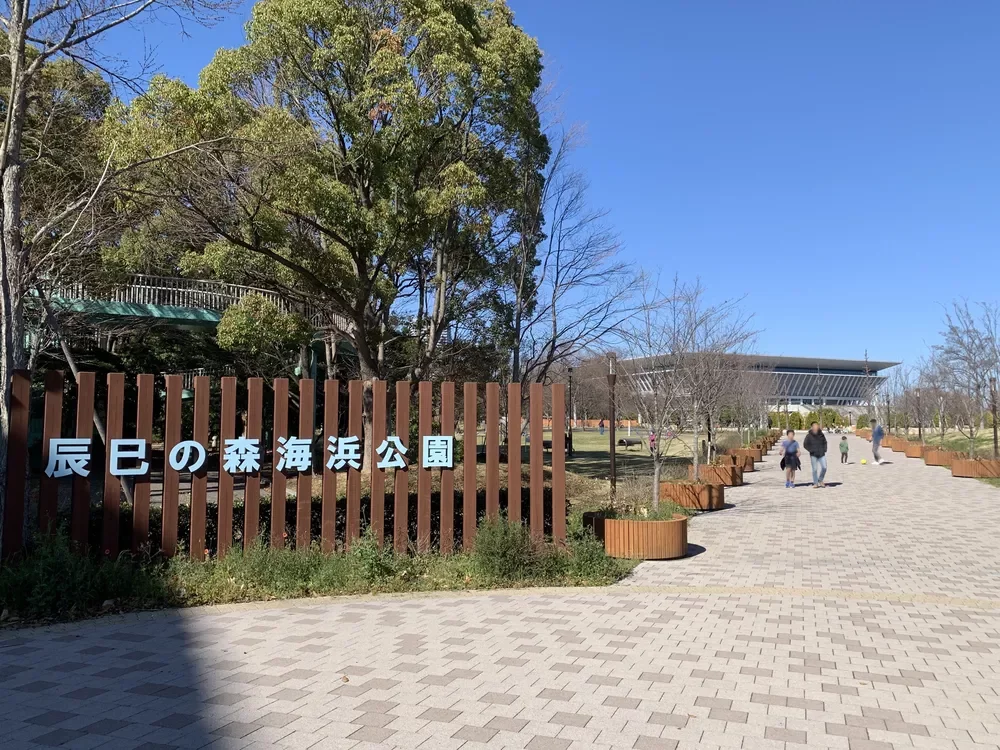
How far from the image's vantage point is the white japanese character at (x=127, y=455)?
7.36m

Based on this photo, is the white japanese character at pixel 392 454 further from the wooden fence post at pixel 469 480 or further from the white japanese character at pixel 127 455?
the white japanese character at pixel 127 455

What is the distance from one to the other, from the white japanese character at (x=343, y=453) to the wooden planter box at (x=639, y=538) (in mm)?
3227

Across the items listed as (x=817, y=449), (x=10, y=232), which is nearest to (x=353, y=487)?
(x=10, y=232)

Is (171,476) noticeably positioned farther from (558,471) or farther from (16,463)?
(558,471)

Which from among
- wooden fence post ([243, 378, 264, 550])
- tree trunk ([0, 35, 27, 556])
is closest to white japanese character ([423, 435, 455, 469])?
wooden fence post ([243, 378, 264, 550])

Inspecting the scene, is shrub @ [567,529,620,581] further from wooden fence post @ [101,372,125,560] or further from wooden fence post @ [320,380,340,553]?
wooden fence post @ [101,372,125,560]

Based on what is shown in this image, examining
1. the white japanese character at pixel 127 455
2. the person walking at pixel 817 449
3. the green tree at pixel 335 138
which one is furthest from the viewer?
the person walking at pixel 817 449

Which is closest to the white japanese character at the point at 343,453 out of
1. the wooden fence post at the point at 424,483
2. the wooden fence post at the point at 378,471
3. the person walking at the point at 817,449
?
the wooden fence post at the point at 378,471

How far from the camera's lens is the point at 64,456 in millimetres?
7102

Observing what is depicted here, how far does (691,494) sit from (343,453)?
8.45 metres

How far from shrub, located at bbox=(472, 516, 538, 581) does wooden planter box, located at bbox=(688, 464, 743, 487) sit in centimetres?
1042

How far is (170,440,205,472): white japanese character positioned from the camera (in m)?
7.60

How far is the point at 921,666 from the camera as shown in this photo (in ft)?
16.7

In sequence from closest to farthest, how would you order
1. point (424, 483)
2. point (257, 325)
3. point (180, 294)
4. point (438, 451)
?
point (424, 483), point (438, 451), point (257, 325), point (180, 294)
